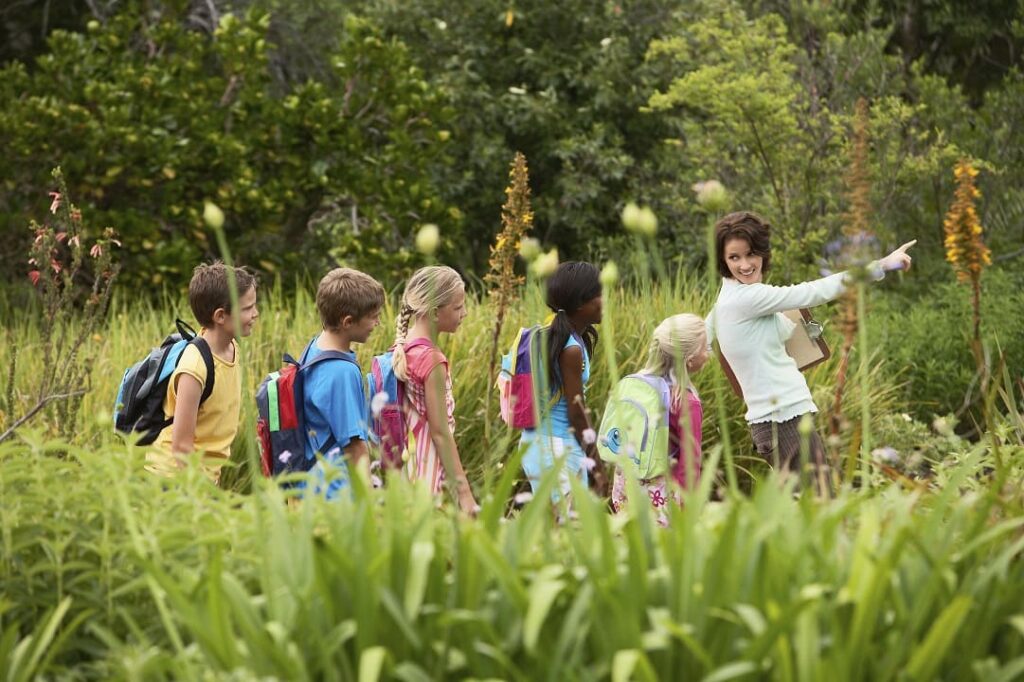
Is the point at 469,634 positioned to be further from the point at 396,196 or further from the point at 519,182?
the point at 396,196

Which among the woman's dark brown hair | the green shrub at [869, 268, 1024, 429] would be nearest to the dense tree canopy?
the green shrub at [869, 268, 1024, 429]

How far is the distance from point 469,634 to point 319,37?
13.4 metres

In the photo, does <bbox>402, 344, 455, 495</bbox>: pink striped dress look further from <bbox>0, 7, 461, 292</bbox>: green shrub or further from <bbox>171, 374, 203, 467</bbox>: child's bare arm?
<bbox>0, 7, 461, 292</bbox>: green shrub

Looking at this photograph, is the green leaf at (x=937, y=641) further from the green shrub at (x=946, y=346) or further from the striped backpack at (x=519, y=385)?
the green shrub at (x=946, y=346)

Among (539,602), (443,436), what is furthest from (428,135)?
(539,602)

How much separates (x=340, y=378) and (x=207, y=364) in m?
0.47

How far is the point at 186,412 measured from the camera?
459 centimetres

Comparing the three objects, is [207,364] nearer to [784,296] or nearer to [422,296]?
[422,296]

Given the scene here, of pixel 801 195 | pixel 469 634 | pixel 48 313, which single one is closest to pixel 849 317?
pixel 469 634

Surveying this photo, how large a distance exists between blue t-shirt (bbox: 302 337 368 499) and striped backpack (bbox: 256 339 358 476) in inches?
0.9

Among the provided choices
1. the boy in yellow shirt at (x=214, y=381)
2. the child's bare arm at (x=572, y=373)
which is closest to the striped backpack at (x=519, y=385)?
the child's bare arm at (x=572, y=373)

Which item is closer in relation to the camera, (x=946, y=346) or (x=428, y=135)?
(x=946, y=346)

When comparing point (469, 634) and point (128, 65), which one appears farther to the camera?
point (128, 65)

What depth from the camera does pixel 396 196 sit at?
11055mm
